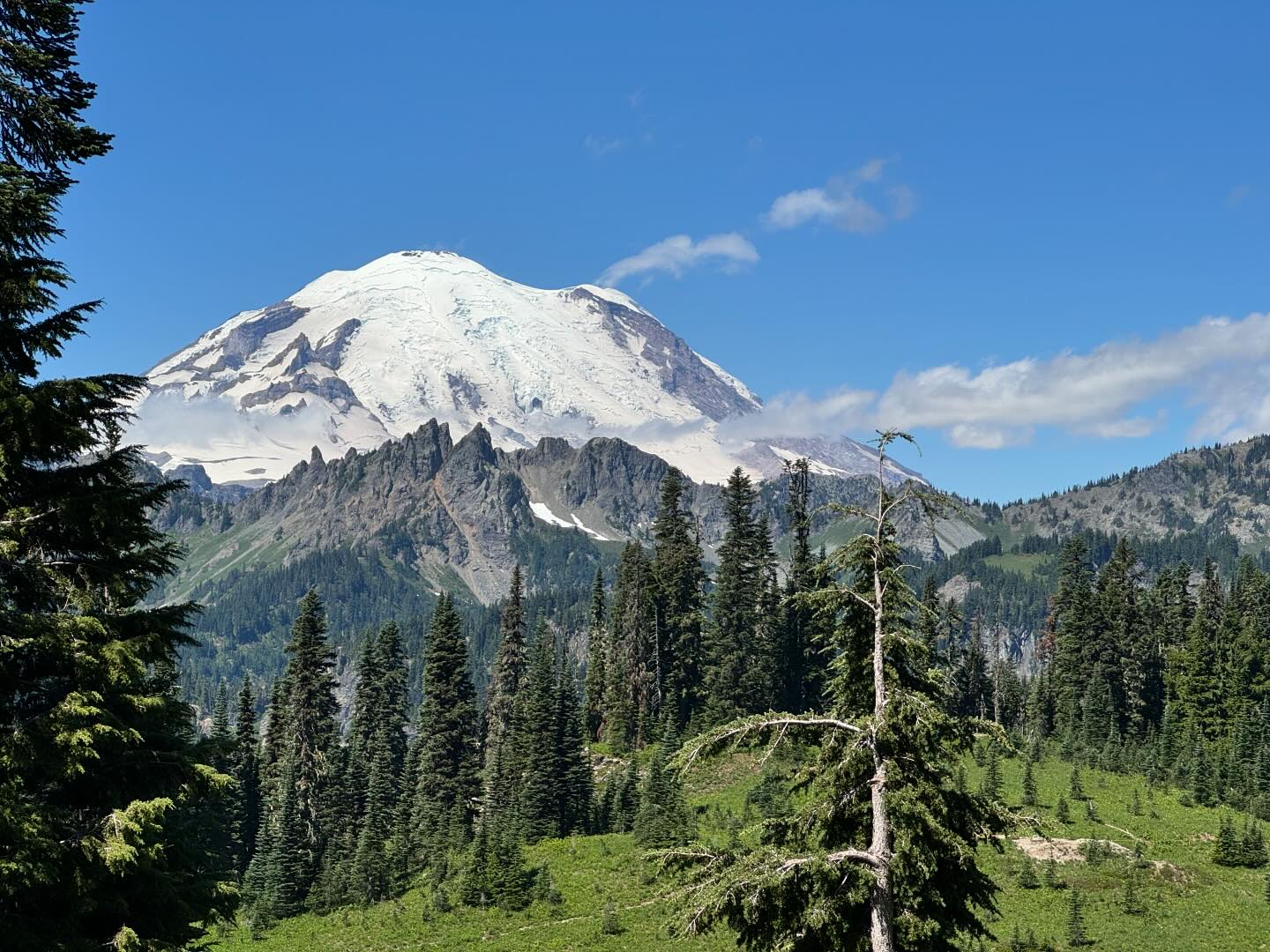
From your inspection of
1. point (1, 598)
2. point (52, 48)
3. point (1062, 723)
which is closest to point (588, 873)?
point (1, 598)

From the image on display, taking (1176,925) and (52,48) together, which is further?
(1176,925)

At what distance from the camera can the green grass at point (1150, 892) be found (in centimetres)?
3250

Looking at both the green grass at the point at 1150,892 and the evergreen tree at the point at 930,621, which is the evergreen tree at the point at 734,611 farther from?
the green grass at the point at 1150,892

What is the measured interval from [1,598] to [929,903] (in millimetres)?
14537

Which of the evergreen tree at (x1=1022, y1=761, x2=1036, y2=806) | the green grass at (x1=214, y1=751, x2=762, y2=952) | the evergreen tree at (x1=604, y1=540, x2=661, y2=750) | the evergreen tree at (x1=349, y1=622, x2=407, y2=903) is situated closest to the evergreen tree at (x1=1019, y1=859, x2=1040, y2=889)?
the evergreen tree at (x1=1022, y1=761, x2=1036, y2=806)

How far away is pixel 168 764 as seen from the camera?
16047 mm

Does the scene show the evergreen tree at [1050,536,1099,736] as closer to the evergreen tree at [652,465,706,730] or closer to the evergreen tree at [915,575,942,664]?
the evergreen tree at [915,575,942,664]

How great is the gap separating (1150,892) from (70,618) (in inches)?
1519

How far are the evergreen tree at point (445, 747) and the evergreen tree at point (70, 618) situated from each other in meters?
46.4

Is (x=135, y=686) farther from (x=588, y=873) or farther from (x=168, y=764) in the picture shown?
(x=588, y=873)

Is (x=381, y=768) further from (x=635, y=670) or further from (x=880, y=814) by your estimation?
(x=880, y=814)

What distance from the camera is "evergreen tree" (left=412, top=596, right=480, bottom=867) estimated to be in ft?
206

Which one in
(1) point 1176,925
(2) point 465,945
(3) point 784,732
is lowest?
(2) point 465,945

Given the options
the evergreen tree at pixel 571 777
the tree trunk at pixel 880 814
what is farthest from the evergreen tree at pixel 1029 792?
the tree trunk at pixel 880 814
